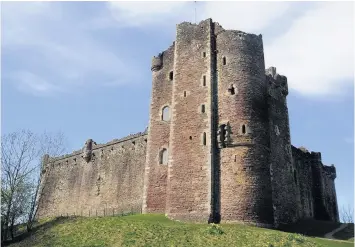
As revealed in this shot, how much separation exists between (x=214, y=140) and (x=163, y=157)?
4.82 m

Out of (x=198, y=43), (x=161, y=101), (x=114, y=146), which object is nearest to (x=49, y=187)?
(x=114, y=146)

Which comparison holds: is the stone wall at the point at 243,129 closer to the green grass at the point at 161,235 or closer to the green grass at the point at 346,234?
the green grass at the point at 161,235

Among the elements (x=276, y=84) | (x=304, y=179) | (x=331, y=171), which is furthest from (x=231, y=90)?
(x=331, y=171)

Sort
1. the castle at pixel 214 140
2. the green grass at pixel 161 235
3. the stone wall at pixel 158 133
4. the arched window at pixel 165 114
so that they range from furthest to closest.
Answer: the arched window at pixel 165 114 → the stone wall at pixel 158 133 → the castle at pixel 214 140 → the green grass at pixel 161 235

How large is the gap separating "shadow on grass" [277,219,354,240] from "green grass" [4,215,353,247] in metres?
3.14

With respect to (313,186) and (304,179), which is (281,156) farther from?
(313,186)

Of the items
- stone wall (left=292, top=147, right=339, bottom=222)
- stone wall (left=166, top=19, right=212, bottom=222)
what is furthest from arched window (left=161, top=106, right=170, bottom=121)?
stone wall (left=292, top=147, right=339, bottom=222)

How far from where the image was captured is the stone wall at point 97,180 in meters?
39.5

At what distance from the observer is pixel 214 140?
1201 inches

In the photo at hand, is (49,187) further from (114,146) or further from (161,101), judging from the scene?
(161,101)

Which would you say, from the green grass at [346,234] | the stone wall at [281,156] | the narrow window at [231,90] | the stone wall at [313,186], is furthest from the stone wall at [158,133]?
the stone wall at [313,186]

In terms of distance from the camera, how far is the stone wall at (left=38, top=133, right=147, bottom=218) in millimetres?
39500

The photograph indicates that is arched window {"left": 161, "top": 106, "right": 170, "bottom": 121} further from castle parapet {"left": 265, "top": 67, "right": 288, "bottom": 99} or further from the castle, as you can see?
castle parapet {"left": 265, "top": 67, "right": 288, "bottom": 99}

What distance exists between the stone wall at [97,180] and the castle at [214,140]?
169 millimetres
